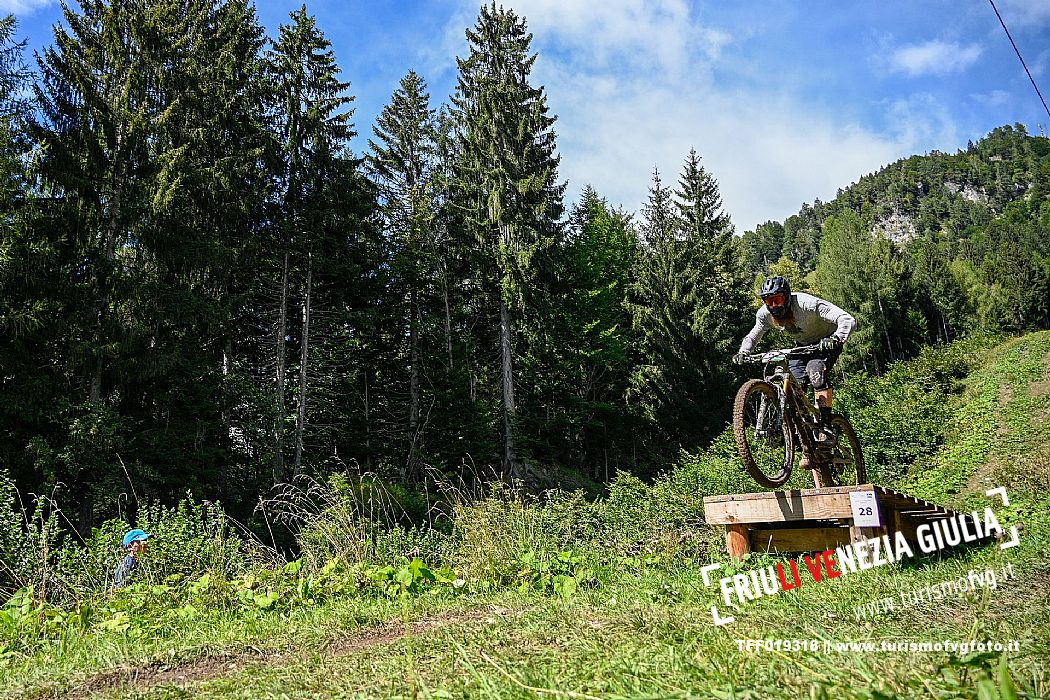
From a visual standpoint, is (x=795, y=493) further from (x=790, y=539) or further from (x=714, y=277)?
(x=714, y=277)

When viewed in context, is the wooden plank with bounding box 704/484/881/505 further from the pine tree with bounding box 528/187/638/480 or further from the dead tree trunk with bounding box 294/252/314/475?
the pine tree with bounding box 528/187/638/480

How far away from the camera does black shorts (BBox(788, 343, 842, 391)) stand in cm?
548

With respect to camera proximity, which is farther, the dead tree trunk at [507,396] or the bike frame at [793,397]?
the dead tree trunk at [507,396]

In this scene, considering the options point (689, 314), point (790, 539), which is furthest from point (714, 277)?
point (790, 539)

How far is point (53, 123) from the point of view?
1527 centimetres

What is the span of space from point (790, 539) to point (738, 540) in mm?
462

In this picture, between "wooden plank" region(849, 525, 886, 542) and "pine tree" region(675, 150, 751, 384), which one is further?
"pine tree" region(675, 150, 751, 384)

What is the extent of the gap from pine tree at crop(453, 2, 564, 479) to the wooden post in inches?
731

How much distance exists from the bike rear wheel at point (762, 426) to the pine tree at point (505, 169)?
18.5m

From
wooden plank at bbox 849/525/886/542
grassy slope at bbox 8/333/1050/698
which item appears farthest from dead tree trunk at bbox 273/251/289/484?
wooden plank at bbox 849/525/886/542

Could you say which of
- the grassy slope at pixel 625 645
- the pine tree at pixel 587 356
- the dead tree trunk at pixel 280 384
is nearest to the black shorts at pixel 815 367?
the grassy slope at pixel 625 645

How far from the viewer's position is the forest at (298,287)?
14.3 meters

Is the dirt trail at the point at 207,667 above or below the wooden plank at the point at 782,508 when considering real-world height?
below

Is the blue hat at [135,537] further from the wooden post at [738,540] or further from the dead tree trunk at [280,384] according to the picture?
the dead tree trunk at [280,384]
